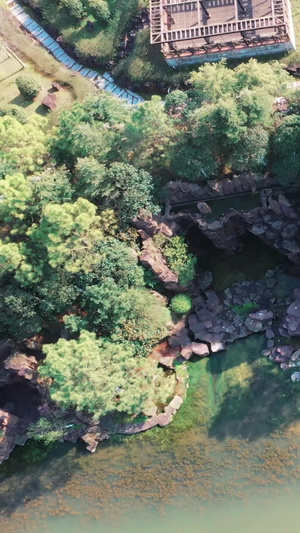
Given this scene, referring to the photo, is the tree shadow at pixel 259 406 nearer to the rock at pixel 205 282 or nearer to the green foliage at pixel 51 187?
the rock at pixel 205 282

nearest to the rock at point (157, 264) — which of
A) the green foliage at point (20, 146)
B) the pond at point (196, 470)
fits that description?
the pond at point (196, 470)

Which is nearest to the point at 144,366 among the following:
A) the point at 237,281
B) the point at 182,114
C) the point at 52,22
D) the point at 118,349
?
the point at 118,349

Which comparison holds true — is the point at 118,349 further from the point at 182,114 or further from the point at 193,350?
the point at 182,114

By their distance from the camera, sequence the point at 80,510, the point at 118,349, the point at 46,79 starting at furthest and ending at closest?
the point at 46,79, the point at 80,510, the point at 118,349

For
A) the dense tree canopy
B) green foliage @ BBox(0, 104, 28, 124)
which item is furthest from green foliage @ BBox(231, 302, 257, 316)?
green foliage @ BBox(0, 104, 28, 124)

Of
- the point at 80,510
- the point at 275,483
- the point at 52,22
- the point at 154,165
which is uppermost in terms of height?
the point at 52,22

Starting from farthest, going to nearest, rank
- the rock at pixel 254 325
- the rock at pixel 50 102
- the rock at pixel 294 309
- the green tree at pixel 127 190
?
the rock at pixel 50 102 < the rock at pixel 254 325 < the rock at pixel 294 309 < the green tree at pixel 127 190

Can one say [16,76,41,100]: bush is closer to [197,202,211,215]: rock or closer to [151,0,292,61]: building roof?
[151,0,292,61]: building roof

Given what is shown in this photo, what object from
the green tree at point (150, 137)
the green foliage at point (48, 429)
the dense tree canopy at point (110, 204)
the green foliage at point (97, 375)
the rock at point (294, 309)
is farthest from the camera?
the rock at point (294, 309)

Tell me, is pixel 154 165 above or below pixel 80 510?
above
